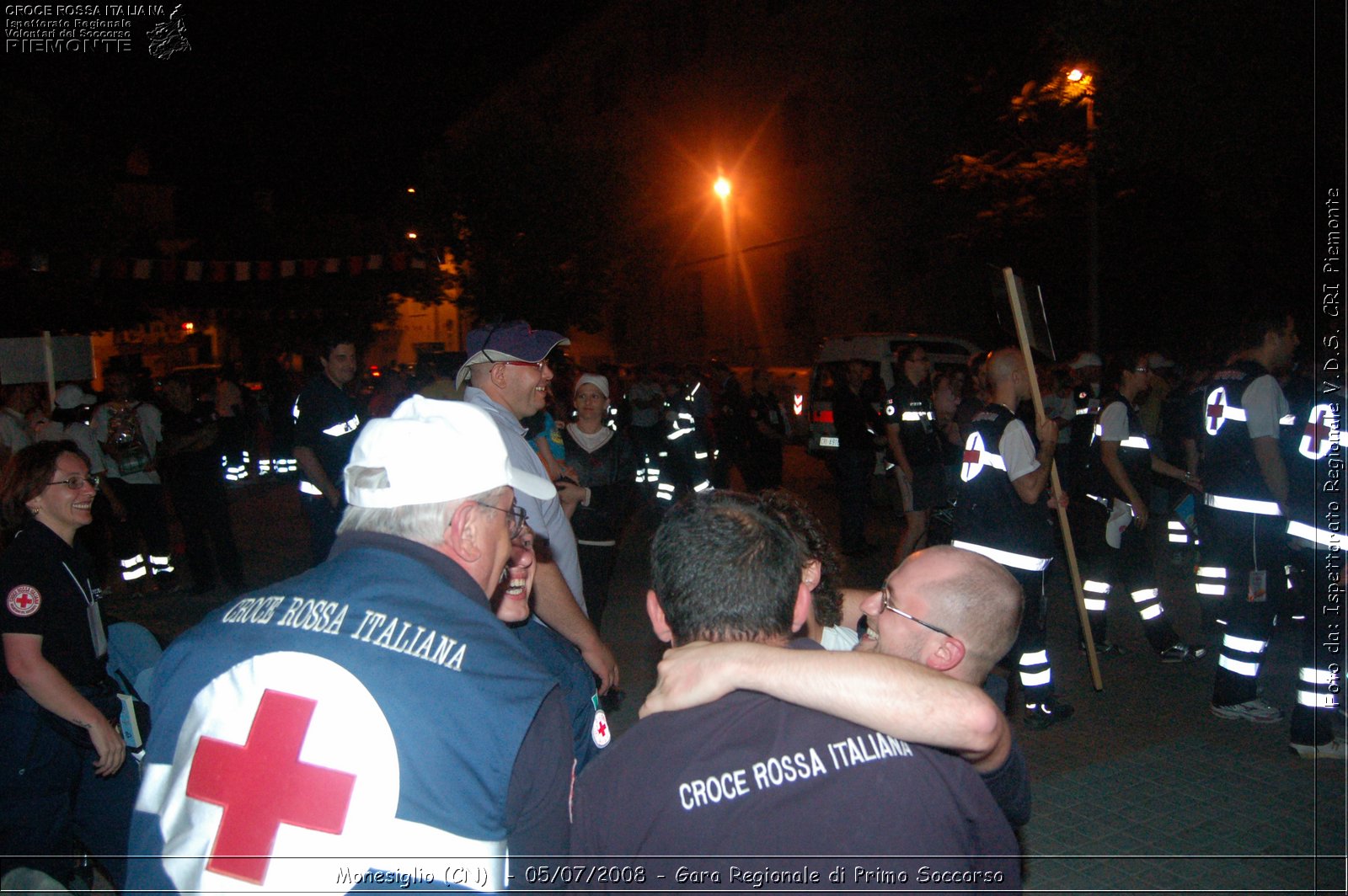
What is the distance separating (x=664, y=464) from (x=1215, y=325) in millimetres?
13903

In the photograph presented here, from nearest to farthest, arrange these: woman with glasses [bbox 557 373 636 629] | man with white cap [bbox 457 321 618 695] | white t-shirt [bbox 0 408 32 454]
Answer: man with white cap [bbox 457 321 618 695] → woman with glasses [bbox 557 373 636 629] → white t-shirt [bbox 0 408 32 454]

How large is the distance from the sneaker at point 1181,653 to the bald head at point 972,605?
18.4 ft

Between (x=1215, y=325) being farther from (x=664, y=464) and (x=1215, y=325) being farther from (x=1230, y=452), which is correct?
(x=1230, y=452)

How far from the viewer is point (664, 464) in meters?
10.7

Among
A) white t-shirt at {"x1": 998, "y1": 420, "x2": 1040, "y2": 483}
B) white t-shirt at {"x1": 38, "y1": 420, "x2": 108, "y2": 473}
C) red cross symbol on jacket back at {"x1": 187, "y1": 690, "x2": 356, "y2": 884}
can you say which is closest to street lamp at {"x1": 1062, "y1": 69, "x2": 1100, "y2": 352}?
white t-shirt at {"x1": 998, "y1": 420, "x2": 1040, "y2": 483}

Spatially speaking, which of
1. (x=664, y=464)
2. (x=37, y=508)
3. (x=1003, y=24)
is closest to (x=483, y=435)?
(x=37, y=508)

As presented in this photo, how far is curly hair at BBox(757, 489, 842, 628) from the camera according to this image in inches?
108

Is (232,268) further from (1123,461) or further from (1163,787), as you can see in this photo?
(1163,787)

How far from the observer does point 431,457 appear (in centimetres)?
197

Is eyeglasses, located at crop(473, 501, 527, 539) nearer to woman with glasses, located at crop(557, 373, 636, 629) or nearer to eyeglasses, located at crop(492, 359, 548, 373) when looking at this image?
eyeglasses, located at crop(492, 359, 548, 373)

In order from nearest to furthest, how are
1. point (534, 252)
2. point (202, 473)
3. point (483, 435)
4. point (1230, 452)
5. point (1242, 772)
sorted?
point (483, 435) → point (1242, 772) → point (1230, 452) → point (202, 473) → point (534, 252)

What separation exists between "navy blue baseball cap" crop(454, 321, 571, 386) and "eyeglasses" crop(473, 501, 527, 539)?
1710 mm

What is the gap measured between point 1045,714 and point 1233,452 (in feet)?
6.37

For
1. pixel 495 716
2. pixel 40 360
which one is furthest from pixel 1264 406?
pixel 40 360
